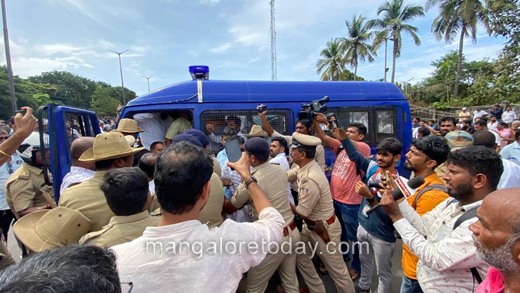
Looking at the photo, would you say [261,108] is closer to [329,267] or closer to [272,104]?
[272,104]

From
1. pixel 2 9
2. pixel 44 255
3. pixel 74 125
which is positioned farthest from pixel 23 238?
pixel 2 9

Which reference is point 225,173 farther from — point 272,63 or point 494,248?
point 272,63

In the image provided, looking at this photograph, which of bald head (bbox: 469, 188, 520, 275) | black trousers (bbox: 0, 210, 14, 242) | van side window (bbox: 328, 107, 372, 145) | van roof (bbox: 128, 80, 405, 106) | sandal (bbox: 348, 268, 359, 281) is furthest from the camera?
van side window (bbox: 328, 107, 372, 145)

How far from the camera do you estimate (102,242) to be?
1264 millimetres

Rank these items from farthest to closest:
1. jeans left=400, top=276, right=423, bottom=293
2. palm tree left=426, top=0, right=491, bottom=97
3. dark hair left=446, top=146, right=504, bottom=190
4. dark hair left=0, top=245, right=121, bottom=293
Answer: palm tree left=426, top=0, right=491, bottom=97, jeans left=400, top=276, right=423, bottom=293, dark hair left=446, top=146, right=504, bottom=190, dark hair left=0, top=245, right=121, bottom=293

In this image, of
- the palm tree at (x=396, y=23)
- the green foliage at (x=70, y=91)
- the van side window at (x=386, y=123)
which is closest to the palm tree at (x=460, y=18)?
the palm tree at (x=396, y=23)

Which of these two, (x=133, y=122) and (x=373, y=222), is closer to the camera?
(x=373, y=222)

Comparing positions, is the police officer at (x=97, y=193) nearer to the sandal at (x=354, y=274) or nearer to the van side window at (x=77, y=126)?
the van side window at (x=77, y=126)

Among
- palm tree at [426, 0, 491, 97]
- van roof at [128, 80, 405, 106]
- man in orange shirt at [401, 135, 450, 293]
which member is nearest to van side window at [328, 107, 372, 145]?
van roof at [128, 80, 405, 106]

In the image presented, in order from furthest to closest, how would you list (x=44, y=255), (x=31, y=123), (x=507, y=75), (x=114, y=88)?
1. (x=114, y=88)
2. (x=507, y=75)
3. (x=31, y=123)
4. (x=44, y=255)

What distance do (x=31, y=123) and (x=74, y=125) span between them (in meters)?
1.56

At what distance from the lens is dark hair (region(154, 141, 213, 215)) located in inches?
39.3

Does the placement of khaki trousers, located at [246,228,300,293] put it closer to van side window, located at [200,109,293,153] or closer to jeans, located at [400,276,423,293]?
jeans, located at [400,276,423,293]

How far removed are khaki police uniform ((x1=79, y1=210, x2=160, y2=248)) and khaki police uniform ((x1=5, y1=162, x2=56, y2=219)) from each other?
5.48 feet
